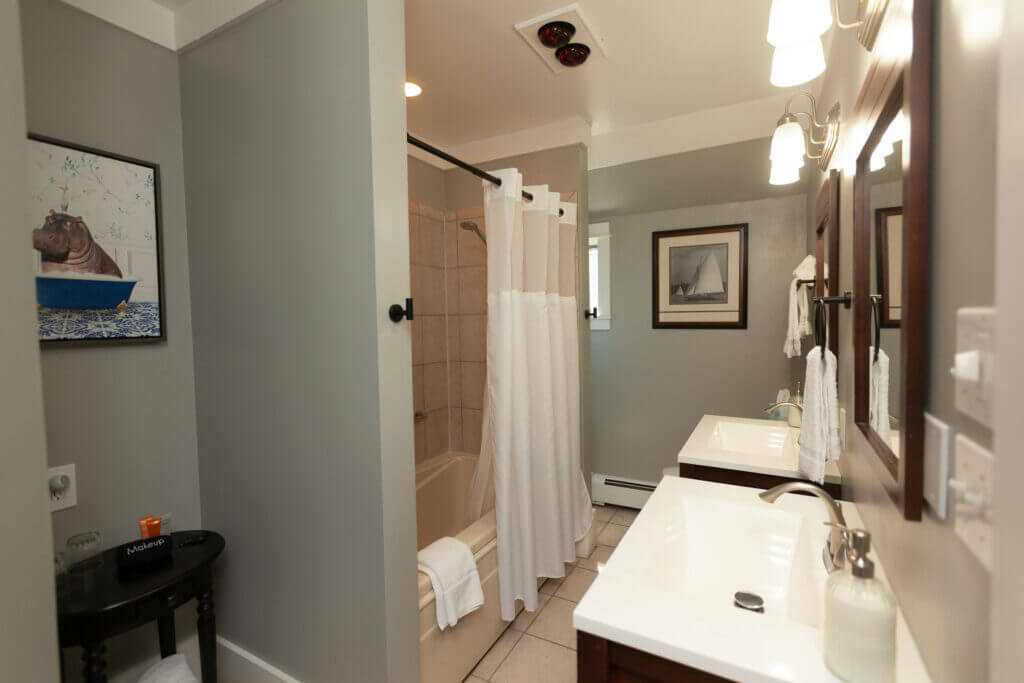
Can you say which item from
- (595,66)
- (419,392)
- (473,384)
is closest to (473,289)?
(473,384)

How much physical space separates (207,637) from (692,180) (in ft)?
9.74

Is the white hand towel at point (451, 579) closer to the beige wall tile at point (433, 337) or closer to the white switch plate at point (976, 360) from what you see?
the beige wall tile at point (433, 337)

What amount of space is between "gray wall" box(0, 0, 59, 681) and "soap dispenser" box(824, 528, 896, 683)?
148 centimetres

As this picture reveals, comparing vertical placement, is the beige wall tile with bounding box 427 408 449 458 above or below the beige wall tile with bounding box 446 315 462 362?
below

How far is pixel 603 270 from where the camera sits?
10.8ft

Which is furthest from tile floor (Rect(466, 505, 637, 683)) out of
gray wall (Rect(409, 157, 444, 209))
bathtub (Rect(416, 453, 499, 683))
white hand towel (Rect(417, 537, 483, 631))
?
gray wall (Rect(409, 157, 444, 209))

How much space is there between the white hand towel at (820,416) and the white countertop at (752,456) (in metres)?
0.24

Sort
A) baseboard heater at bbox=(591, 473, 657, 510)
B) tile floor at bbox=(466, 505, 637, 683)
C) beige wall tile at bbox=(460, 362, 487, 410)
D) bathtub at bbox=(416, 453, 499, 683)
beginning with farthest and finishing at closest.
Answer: baseboard heater at bbox=(591, 473, 657, 510)
beige wall tile at bbox=(460, 362, 487, 410)
tile floor at bbox=(466, 505, 637, 683)
bathtub at bbox=(416, 453, 499, 683)

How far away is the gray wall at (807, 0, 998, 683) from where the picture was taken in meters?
0.46

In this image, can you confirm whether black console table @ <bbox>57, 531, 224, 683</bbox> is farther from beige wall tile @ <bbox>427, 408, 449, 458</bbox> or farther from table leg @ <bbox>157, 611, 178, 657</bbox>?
beige wall tile @ <bbox>427, 408, 449, 458</bbox>

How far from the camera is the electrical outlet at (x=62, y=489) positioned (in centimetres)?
138

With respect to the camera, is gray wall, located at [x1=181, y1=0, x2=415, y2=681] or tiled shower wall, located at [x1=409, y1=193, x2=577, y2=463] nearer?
gray wall, located at [x1=181, y1=0, x2=415, y2=681]

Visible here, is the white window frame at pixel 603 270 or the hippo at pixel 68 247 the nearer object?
the hippo at pixel 68 247

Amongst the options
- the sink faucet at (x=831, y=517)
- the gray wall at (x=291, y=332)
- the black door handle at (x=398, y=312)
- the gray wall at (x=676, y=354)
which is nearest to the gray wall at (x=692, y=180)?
the gray wall at (x=676, y=354)
